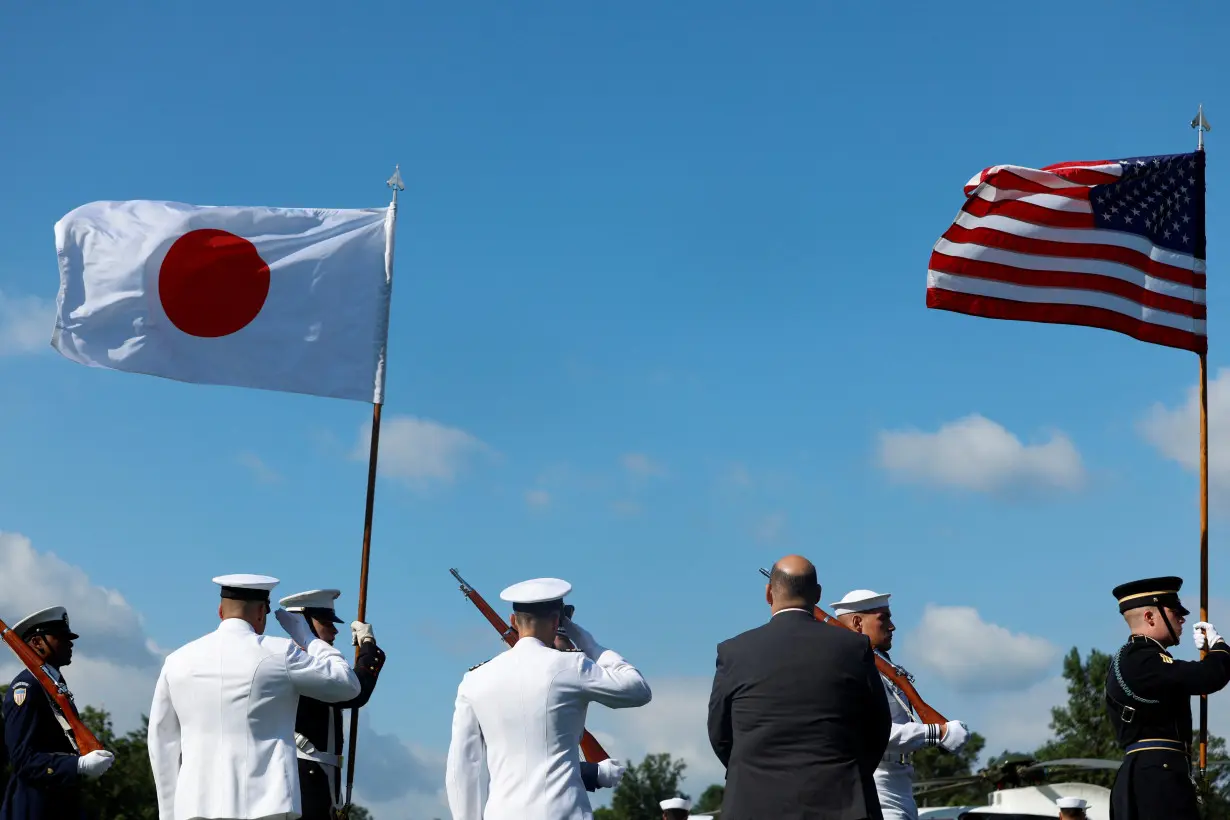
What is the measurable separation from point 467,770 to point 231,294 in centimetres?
617

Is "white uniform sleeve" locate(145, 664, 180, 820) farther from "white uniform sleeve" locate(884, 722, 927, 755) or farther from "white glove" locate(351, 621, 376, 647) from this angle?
"white uniform sleeve" locate(884, 722, 927, 755)

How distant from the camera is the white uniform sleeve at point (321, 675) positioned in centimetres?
816

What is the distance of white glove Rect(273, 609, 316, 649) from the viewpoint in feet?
31.1

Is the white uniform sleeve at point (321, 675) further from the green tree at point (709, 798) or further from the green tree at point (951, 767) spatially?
the green tree at point (709, 798)

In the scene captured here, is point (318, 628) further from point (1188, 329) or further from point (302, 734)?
point (1188, 329)

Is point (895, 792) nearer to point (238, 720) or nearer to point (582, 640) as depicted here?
point (582, 640)

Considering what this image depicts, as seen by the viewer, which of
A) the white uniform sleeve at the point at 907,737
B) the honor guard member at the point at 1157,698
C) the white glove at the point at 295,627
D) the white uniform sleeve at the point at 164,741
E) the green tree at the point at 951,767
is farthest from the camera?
the green tree at the point at 951,767

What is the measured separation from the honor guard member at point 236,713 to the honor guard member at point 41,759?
233 centimetres

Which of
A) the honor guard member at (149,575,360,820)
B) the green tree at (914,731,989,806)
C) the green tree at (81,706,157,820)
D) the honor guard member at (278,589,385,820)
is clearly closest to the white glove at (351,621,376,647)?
the honor guard member at (278,589,385,820)

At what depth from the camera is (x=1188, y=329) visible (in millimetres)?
12211

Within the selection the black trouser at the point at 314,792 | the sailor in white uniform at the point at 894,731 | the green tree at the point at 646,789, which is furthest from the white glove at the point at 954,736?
the green tree at the point at 646,789

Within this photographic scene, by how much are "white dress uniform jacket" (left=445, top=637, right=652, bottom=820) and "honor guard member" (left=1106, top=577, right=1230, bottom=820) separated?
3.17 m

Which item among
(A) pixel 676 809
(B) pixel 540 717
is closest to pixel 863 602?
(B) pixel 540 717

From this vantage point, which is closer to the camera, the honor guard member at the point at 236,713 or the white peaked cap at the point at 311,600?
the honor guard member at the point at 236,713
